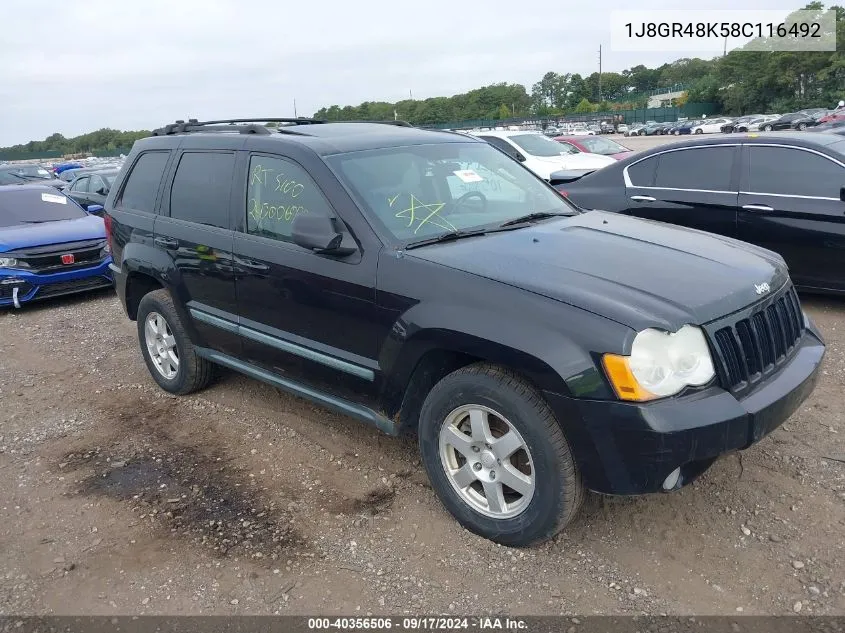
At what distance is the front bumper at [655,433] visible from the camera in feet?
8.52

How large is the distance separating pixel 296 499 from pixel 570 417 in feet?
5.56

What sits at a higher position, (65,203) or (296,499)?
(65,203)

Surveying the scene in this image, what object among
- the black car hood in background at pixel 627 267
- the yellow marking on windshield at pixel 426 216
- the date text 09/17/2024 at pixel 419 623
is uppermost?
the yellow marking on windshield at pixel 426 216

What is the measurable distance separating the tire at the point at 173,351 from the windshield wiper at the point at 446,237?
2.19 meters

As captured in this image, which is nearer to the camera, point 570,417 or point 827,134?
point 570,417

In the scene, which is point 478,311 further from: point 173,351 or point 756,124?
point 756,124

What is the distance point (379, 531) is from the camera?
335 centimetres

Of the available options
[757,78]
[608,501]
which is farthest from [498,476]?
[757,78]

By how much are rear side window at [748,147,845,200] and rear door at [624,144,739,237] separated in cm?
18

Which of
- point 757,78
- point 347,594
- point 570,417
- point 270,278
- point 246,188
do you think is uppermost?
point 757,78

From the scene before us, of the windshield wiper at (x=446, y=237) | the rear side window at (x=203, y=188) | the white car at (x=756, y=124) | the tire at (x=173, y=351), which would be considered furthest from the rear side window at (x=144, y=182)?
the white car at (x=756, y=124)

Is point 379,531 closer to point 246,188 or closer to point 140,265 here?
point 246,188

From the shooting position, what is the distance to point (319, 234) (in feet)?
11.1

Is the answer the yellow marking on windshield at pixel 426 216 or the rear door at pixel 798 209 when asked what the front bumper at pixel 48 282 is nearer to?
the yellow marking on windshield at pixel 426 216
